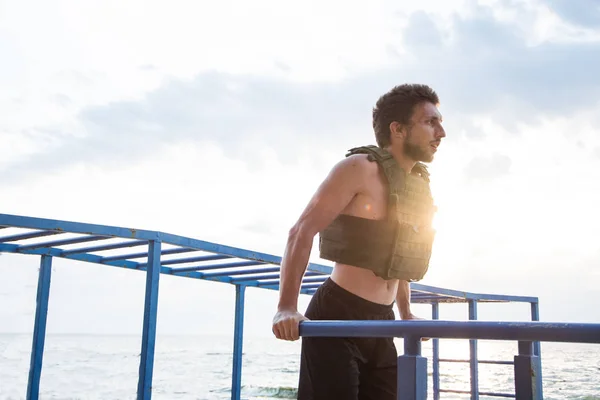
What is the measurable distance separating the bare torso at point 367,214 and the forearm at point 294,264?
10.3 inches

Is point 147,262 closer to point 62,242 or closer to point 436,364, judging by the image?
point 62,242

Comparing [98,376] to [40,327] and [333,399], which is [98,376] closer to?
[40,327]

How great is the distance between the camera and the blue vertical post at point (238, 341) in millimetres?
6883

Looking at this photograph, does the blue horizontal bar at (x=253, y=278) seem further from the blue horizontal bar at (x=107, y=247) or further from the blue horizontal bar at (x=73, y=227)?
the blue horizontal bar at (x=73, y=227)

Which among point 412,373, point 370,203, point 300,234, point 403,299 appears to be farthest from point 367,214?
point 412,373

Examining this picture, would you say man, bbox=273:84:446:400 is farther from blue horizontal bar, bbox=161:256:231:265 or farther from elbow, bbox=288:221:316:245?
blue horizontal bar, bbox=161:256:231:265

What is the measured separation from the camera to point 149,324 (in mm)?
4680

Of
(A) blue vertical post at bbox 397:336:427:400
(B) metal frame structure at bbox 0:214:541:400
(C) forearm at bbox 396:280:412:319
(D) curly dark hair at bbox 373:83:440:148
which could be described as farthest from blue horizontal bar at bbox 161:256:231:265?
(A) blue vertical post at bbox 397:336:427:400

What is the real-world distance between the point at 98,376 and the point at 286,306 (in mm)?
26010

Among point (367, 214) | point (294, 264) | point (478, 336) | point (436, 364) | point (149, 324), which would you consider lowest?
point (436, 364)

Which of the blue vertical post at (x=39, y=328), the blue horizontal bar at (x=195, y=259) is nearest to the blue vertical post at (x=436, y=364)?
the blue horizontal bar at (x=195, y=259)

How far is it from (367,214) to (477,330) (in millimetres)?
1175

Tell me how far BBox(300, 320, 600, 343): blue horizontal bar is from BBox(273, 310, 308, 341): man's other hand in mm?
213

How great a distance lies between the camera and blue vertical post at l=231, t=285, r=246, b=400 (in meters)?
6.88
